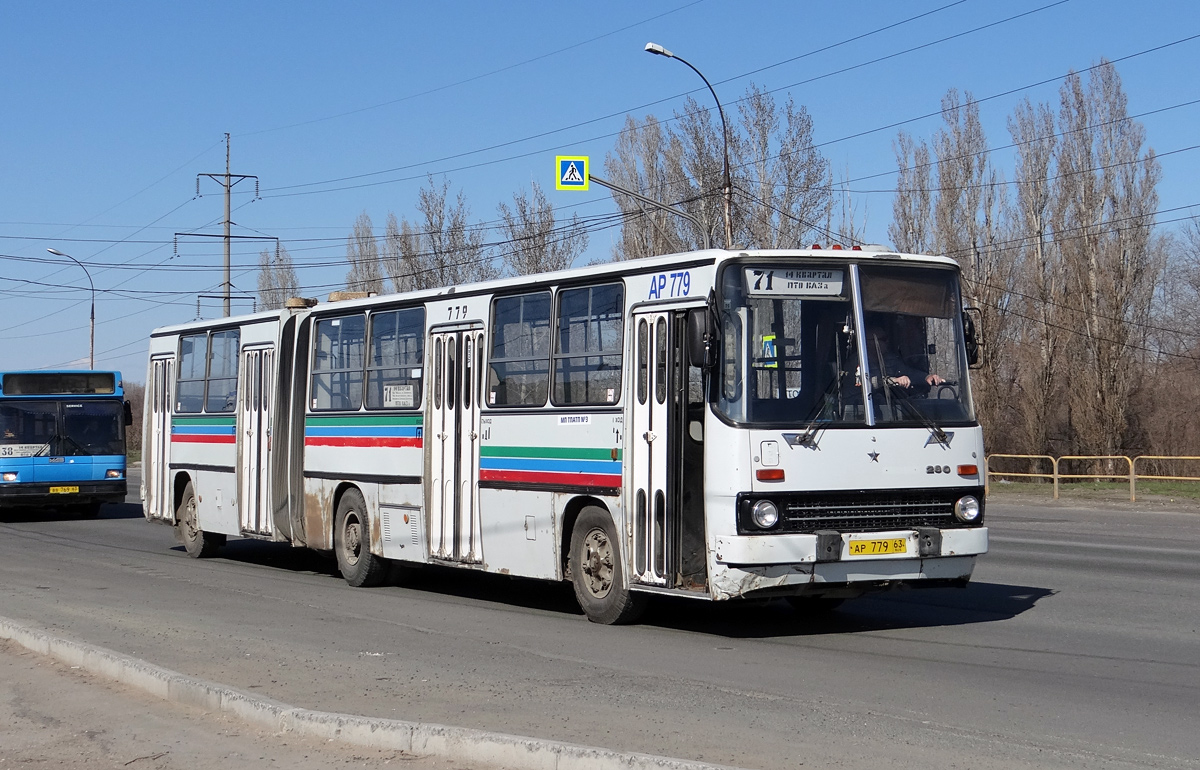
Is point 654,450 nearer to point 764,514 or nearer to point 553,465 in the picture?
point 764,514

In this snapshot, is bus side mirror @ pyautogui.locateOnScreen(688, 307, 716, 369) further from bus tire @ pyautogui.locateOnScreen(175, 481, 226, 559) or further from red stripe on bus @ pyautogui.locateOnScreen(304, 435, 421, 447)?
bus tire @ pyautogui.locateOnScreen(175, 481, 226, 559)

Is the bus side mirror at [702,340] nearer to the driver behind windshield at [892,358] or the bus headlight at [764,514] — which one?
the bus headlight at [764,514]

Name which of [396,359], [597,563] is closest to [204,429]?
[396,359]

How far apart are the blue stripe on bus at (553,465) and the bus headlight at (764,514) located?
160 centimetres

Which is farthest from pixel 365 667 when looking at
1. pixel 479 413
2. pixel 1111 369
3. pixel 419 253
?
pixel 419 253

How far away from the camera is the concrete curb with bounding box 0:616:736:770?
253 inches

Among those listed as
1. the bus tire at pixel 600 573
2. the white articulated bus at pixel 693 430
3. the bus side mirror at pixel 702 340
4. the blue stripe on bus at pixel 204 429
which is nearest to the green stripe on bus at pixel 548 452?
the white articulated bus at pixel 693 430

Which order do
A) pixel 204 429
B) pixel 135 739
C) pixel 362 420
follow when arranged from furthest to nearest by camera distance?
1. pixel 204 429
2. pixel 362 420
3. pixel 135 739

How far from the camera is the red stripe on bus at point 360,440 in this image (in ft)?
49.1

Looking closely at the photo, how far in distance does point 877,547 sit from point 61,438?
21.8 metres

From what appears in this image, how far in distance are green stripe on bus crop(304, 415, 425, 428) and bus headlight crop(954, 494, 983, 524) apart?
19.5ft

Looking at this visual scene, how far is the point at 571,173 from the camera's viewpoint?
102 ft

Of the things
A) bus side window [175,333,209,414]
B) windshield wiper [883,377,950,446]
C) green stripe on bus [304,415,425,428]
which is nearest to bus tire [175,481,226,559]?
bus side window [175,333,209,414]

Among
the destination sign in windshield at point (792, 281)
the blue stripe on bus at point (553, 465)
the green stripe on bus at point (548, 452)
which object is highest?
the destination sign in windshield at point (792, 281)
